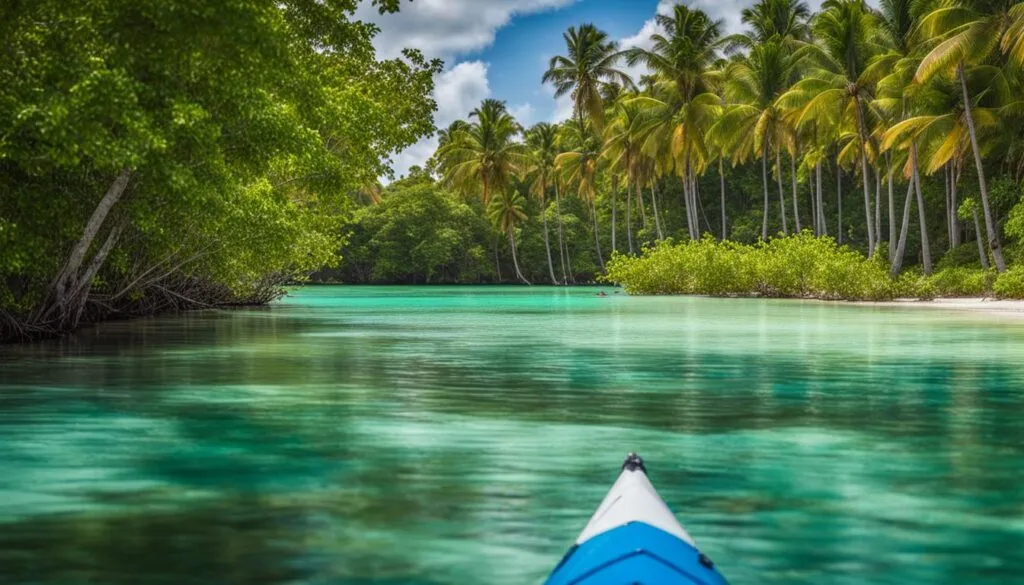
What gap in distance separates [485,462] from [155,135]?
24.8 feet

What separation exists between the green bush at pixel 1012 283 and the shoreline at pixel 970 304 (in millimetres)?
270

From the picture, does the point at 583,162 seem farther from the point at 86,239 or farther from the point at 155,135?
the point at 155,135

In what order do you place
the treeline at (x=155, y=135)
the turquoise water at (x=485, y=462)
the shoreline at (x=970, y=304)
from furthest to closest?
1. the shoreline at (x=970, y=304)
2. the treeline at (x=155, y=135)
3. the turquoise water at (x=485, y=462)

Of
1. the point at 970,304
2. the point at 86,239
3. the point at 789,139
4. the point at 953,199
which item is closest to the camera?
the point at 86,239

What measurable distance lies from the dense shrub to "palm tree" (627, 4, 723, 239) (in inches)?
160

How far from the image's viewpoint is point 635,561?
3008 millimetres

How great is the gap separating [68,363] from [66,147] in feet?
13.4

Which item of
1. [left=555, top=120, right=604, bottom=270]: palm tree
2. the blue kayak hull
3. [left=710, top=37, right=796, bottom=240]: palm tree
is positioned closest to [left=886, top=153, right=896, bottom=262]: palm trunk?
[left=710, top=37, right=796, bottom=240]: palm tree

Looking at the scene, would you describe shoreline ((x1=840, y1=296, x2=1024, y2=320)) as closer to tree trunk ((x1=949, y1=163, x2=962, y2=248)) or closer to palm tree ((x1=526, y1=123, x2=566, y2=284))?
tree trunk ((x1=949, y1=163, x2=962, y2=248))

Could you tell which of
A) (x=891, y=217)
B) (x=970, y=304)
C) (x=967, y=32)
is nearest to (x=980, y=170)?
(x=970, y=304)

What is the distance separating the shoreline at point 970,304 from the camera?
2919cm

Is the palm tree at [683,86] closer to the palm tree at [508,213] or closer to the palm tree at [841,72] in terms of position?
the palm tree at [841,72]

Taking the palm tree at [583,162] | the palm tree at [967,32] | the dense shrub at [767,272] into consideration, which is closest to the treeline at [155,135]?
the palm tree at [967,32]

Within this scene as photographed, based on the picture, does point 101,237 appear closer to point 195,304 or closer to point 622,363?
point 622,363
